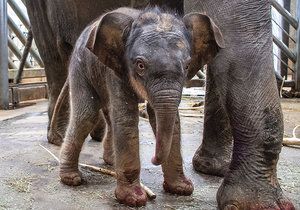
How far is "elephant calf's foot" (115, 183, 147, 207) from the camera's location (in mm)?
2104

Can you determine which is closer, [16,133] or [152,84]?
[152,84]

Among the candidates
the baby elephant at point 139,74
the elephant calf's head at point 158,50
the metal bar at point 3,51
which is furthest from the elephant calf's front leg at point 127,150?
the metal bar at point 3,51

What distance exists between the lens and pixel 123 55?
1986 millimetres

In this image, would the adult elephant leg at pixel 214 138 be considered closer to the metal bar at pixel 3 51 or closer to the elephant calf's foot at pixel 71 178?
the elephant calf's foot at pixel 71 178

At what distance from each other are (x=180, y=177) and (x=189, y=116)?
2.90m

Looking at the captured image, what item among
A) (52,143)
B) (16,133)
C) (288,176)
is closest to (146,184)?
(288,176)

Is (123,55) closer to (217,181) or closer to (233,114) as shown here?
(233,114)

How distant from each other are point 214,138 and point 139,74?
88 cm

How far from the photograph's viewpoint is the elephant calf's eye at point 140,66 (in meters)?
1.82

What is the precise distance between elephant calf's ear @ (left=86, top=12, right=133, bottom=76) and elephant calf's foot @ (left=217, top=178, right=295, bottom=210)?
0.60 meters

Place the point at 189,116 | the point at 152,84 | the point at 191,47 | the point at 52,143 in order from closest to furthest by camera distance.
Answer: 1. the point at 152,84
2. the point at 191,47
3. the point at 52,143
4. the point at 189,116

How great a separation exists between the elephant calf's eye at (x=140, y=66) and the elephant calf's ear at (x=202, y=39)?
0.22 meters

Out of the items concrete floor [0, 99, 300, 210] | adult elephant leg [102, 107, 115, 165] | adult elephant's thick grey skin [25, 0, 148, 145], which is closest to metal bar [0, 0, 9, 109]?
concrete floor [0, 99, 300, 210]

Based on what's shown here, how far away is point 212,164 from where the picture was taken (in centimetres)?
261
